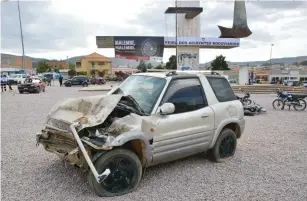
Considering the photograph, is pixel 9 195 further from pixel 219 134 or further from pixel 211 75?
pixel 211 75

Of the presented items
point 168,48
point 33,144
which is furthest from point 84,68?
point 33,144

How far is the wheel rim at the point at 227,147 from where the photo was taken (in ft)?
16.6

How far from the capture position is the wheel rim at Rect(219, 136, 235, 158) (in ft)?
16.6

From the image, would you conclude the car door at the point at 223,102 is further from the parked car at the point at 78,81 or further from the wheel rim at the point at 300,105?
the parked car at the point at 78,81

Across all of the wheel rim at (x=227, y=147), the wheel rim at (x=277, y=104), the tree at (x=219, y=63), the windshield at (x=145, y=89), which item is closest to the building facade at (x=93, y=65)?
the tree at (x=219, y=63)

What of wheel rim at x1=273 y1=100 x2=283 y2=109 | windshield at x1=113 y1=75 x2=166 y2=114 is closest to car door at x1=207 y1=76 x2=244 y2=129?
windshield at x1=113 y1=75 x2=166 y2=114

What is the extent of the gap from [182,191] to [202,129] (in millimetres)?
1204

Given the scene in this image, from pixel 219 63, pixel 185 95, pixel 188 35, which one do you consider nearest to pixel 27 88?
pixel 185 95

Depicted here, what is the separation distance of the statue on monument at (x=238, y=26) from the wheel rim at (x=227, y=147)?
129 feet

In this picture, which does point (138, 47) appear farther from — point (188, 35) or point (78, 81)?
point (78, 81)

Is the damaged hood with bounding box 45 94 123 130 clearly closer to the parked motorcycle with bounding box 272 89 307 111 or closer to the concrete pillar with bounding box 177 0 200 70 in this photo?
the parked motorcycle with bounding box 272 89 307 111

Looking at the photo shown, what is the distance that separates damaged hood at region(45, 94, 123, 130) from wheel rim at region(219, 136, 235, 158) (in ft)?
7.91

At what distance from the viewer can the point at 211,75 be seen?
5.06 m

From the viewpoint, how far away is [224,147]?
201 inches
